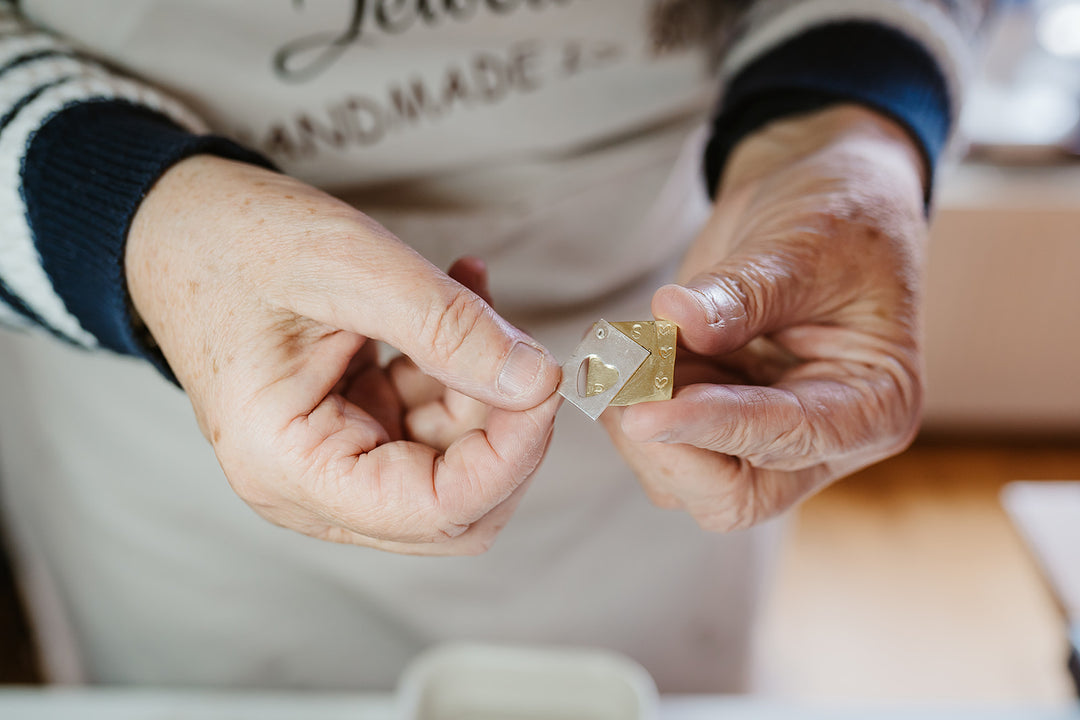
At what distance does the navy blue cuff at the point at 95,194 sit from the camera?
0.48 meters

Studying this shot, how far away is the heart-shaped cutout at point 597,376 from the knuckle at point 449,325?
8 centimetres

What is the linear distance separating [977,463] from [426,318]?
2138mm

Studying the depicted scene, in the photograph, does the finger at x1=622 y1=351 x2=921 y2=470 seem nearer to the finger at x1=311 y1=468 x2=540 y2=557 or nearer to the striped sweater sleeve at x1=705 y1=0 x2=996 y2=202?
the finger at x1=311 y1=468 x2=540 y2=557

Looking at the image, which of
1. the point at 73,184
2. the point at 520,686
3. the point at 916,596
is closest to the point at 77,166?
the point at 73,184

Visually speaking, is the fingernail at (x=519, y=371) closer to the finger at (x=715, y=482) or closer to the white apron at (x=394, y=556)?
the finger at (x=715, y=482)

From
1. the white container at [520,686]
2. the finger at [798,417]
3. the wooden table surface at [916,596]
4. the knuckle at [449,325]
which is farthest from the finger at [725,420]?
the wooden table surface at [916,596]

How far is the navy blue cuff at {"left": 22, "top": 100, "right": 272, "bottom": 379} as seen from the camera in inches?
18.8

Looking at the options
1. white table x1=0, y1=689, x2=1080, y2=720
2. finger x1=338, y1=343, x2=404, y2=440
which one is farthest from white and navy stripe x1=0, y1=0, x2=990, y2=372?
white table x1=0, y1=689, x2=1080, y2=720

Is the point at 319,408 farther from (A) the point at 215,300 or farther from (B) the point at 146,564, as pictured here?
(B) the point at 146,564

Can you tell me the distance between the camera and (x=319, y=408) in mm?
441

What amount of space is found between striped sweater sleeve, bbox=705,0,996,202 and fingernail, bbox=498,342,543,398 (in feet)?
1.34

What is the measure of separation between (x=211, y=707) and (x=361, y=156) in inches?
19.6

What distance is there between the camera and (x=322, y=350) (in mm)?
443

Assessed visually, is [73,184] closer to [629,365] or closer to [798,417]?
[629,365]
